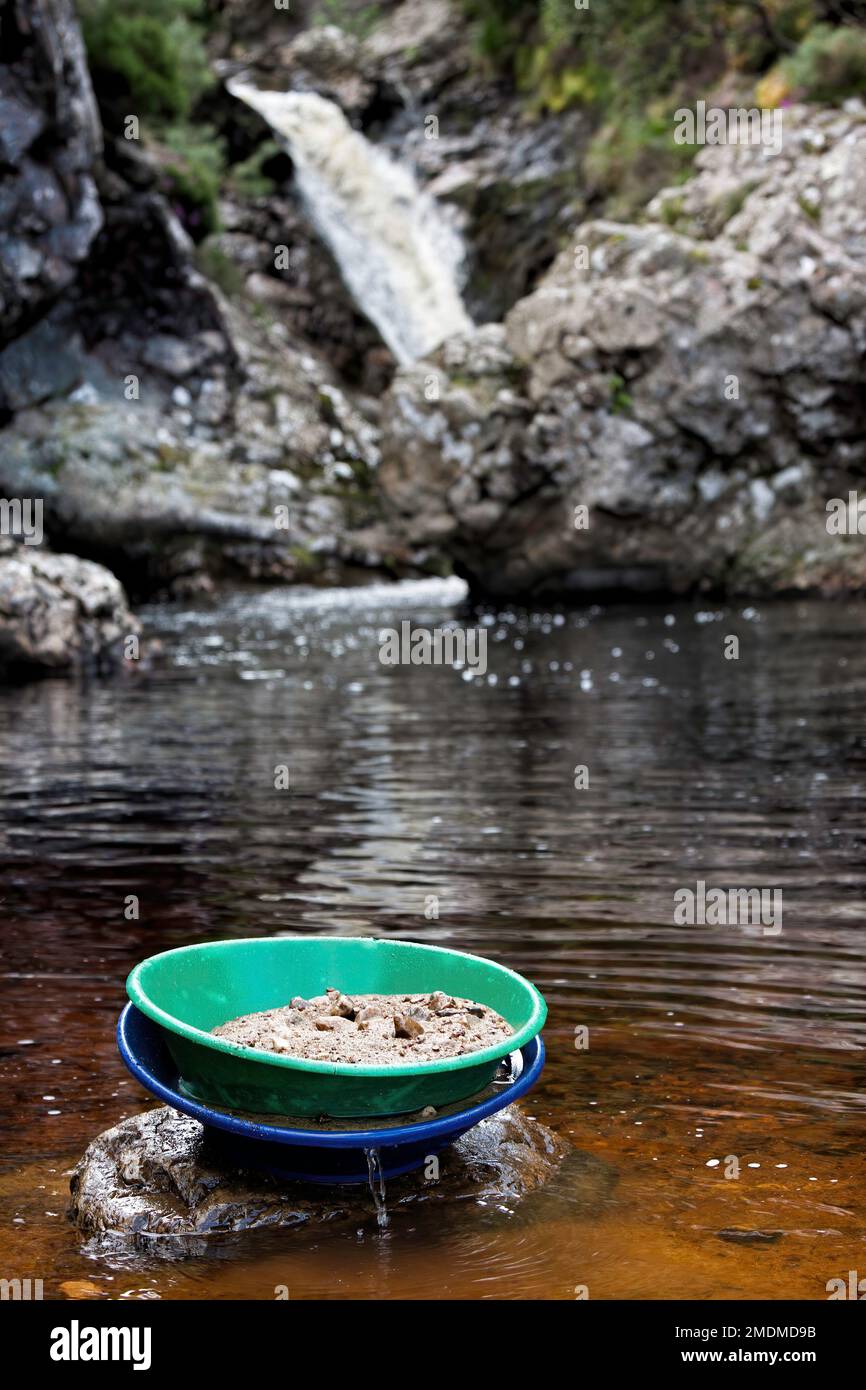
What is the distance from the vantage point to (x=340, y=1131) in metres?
3.69

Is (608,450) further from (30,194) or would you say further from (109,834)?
(109,834)

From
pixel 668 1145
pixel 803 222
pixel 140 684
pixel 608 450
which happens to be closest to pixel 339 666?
pixel 140 684

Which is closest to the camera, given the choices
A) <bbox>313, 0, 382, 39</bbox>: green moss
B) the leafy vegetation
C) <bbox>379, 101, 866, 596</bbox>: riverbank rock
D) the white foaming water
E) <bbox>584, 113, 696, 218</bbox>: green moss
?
<bbox>379, 101, 866, 596</bbox>: riverbank rock

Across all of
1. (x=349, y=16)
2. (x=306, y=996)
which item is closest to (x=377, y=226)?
(x=349, y=16)

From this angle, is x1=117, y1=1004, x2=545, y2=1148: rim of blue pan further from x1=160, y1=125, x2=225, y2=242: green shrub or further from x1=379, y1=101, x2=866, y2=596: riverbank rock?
x1=160, y1=125, x2=225, y2=242: green shrub

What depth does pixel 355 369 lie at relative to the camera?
32.2 m

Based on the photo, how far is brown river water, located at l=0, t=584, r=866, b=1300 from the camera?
11.9ft

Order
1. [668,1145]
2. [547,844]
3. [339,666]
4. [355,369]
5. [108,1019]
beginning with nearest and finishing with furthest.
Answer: [668,1145], [108,1019], [547,844], [339,666], [355,369]

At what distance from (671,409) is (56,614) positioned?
10428mm

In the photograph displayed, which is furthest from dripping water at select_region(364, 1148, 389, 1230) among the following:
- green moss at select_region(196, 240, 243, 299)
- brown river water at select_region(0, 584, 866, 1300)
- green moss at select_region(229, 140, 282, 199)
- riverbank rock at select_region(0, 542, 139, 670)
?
green moss at select_region(229, 140, 282, 199)

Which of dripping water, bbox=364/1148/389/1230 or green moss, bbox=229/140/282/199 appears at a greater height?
green moss, bbox=229/140/282/199

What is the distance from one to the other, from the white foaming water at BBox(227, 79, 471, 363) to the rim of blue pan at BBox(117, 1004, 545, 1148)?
29507 mm

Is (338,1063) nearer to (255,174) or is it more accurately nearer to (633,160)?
(633,160)

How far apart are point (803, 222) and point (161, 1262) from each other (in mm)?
21852
